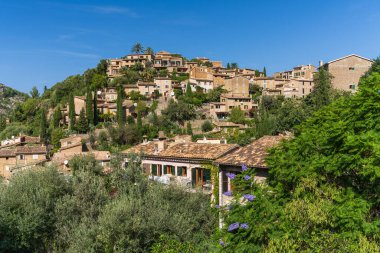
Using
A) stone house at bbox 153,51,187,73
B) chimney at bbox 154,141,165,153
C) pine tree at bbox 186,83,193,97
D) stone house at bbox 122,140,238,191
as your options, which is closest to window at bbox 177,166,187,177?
stone house at bbox 122,140,238,191

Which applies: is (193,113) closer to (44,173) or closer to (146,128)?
(146,128)

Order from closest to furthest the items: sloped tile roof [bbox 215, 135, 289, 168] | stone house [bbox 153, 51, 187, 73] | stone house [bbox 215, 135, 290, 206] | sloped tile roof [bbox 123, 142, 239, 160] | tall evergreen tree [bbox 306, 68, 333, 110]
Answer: sloped tile roof [bbox 215, 135, 289, 168] → stone house [bbox 215, 135, 290, 206] → sloped tile roof [bbox 123, 142, 239, 160] → tall evergreen tree [bbox 306, 68, 333, 110] → stone house [bbox 153, 51, 187, 73]

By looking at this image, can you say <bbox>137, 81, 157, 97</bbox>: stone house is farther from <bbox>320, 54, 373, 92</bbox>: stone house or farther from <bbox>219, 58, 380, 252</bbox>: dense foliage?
<bbox>219, 58, 380, 252</bbox>: dense foliage

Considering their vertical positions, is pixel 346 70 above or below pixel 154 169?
above

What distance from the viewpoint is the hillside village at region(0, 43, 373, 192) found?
26453 mm

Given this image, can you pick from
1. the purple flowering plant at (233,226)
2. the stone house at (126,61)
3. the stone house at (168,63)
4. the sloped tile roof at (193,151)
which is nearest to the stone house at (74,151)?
the sloped tile roof at (193,151)

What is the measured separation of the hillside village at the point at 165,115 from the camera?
2645 centimetres

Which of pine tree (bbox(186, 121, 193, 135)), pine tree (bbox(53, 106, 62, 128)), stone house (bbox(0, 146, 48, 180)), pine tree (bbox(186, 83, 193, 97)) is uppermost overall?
pine tree (bbox(186, 83, 193, 97))

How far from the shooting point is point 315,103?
54.8 metres

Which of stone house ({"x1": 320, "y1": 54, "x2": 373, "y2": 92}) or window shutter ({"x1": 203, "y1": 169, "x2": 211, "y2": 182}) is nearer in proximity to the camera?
window shutter ({"x1": 203, "y1": 169, "x2": 211, "y2": 182})

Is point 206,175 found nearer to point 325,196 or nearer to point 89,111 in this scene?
point 325,196

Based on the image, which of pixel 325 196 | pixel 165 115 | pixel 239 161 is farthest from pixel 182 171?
pixel 165 115

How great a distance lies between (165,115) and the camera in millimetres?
73875

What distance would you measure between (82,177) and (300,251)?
47.4 ft
